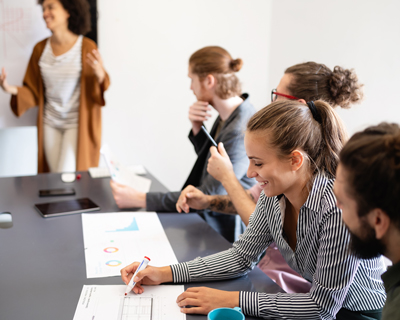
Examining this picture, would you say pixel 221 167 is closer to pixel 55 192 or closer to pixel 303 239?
pixel 303 239

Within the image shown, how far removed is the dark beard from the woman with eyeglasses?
620mm

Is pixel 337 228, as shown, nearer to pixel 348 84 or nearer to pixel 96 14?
pixel 348 84

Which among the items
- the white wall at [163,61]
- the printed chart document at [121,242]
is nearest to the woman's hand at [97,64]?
the white wall at [163,61]

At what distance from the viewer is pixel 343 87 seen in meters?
1.42

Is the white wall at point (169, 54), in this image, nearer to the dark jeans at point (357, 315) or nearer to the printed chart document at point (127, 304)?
the dark jeans at point (357, 315)

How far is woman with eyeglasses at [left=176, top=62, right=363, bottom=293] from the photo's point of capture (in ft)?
4.62

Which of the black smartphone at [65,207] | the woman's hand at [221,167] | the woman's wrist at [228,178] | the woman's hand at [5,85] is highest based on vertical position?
the woman's hand at [5,85]

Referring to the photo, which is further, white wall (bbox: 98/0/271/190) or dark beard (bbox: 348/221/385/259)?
white wall (bbox: 98/0/271/190)

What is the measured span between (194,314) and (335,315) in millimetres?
349

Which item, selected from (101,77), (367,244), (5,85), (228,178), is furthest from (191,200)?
(5,85)

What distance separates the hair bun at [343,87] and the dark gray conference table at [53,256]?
0.64 meters

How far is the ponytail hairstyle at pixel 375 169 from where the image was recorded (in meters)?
0.64

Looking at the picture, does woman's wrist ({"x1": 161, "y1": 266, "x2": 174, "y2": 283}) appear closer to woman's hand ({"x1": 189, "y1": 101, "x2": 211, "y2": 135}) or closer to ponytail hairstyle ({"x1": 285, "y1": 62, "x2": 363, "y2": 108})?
ponytail hairstyle ({"x1": 285, "y1": 62, "x2": 363, "y2": 108})

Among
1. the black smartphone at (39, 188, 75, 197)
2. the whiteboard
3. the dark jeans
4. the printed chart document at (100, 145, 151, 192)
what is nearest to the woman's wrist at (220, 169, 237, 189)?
the printed chart document at (100, 145, 151, 192)
